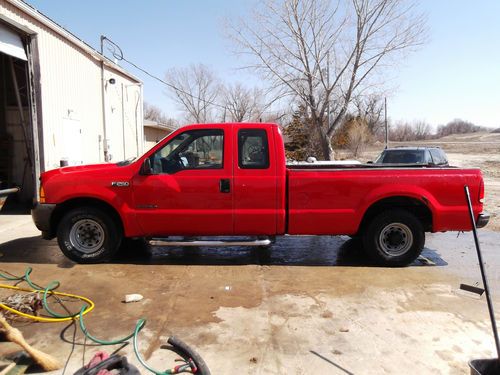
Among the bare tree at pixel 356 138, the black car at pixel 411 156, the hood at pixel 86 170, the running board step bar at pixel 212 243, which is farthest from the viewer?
the bare tree at pixel 356 138

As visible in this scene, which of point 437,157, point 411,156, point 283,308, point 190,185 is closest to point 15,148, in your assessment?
point 190,185

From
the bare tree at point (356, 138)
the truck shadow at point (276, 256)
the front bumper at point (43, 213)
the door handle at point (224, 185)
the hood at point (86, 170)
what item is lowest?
the truck shadow at point (276, 256)

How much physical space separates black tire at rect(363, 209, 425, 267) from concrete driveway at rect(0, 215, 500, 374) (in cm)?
21

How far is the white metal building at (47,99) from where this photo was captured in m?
9.59

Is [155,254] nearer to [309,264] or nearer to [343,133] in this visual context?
[309,264]

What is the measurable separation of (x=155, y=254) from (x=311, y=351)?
149 inches

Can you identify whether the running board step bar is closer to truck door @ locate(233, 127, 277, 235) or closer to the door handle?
truck door @ locate(233, 127, 277, 235)

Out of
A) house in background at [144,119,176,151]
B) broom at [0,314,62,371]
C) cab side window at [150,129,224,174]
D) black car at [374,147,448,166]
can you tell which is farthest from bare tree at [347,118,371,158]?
broom at [0,314,62,371]

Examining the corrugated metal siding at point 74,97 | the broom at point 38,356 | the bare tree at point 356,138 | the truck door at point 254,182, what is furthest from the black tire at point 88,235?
the bare tree at point 356,138

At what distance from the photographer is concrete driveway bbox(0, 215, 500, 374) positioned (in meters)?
3.58

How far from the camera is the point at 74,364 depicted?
3.43 meters

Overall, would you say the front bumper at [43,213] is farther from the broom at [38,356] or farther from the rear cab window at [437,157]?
the rear cab window at [437,157]

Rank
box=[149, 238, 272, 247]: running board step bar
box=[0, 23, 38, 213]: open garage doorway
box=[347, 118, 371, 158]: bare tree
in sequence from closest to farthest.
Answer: box=[149, 238, 272, 247]: running board step bar, box=[0, 23, 38, 213]: open garage doorway, box=[347, 118, 371, 158]: bare tree

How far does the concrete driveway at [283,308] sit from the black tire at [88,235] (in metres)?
0.20
